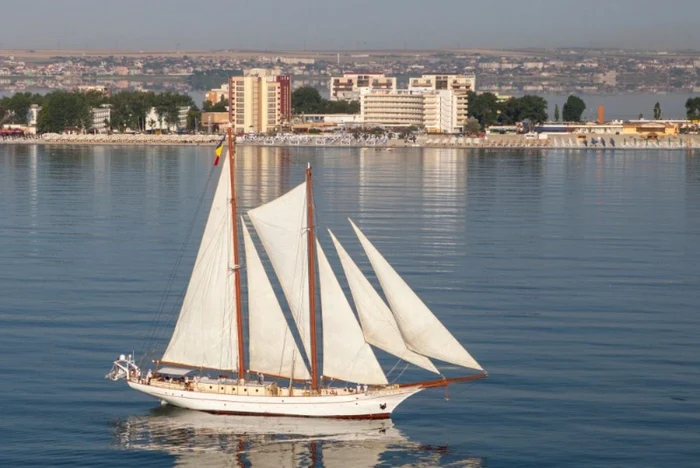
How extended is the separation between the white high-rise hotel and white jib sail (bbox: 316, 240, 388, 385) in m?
151

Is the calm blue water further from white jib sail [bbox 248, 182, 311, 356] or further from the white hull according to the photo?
white jib sail [bbox 248, 182, 311, 356]

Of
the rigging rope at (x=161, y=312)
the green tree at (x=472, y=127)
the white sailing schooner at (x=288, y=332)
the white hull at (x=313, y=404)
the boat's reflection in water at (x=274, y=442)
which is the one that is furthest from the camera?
the green tree at (x=472, y=127)

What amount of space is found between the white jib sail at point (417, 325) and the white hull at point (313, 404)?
1.06 meters

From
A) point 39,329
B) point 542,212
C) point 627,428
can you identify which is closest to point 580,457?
point 627,428

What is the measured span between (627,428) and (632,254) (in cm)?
2309

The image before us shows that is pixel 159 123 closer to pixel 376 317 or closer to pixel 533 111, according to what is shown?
pixel 533 111

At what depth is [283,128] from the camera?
17512 centimetres

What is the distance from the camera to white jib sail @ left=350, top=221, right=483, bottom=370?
83.4ft

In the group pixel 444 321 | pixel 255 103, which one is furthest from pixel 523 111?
pixel 444 321

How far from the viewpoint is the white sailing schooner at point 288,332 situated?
2581 centimetres

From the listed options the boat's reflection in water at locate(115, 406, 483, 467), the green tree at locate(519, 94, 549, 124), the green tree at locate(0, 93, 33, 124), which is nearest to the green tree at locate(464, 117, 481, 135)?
the green tree at locate(519, 94, 549, 124)

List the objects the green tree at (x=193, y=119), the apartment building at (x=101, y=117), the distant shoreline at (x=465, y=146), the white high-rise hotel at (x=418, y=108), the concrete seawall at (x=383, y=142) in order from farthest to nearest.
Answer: the white high-rise hotel at (x=418, y=108), the green tree at (x=193, y=119), the apartment building at (x=101, y=117), the concrete seawall at (x=383, y=142), the distant shoreline at (x=465, y=146)

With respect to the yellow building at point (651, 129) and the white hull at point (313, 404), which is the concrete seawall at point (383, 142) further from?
the white hull at point (313, 404)

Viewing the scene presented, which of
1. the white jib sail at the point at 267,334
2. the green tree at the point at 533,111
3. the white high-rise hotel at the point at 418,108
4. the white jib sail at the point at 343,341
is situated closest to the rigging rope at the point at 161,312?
the white jib sail at the point at 267,334
